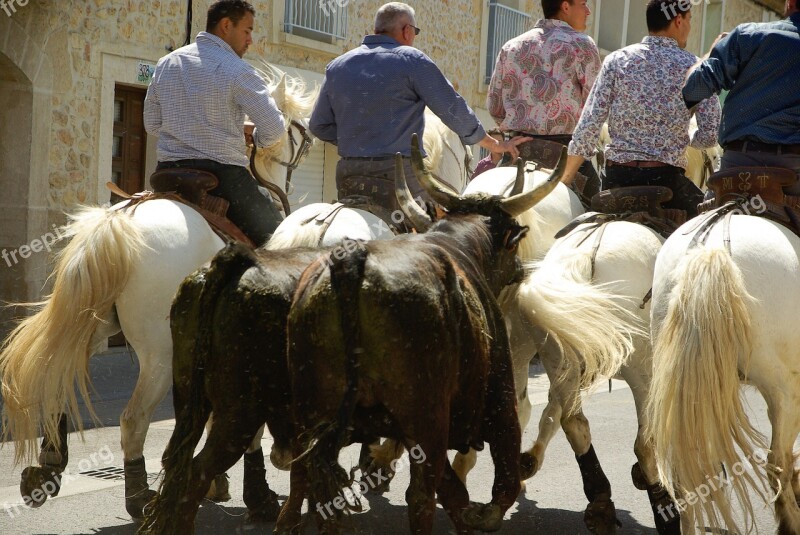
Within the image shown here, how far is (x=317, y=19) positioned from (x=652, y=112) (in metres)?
9.15

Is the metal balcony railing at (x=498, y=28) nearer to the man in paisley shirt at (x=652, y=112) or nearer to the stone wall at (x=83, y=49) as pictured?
the stone wall at (x=83, y=49)

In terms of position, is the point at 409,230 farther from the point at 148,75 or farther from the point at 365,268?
the point at 148,75

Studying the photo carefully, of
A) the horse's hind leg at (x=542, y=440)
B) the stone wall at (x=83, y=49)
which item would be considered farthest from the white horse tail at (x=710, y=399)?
the stone wall at (x=83, y=49)

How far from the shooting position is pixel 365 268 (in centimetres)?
380

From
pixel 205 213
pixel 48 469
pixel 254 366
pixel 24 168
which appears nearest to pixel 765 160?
pixel 254 366

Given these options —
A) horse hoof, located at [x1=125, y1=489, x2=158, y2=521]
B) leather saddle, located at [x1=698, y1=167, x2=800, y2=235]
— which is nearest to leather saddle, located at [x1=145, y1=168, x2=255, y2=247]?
horse hoof, located at [x1=125, y1=489, x2=158, y2=521]

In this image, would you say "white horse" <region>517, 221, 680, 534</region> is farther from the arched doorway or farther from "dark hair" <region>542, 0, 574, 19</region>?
the arched doorway

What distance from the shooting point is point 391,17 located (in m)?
6.48

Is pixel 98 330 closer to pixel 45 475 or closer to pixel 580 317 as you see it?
pixel 45 475

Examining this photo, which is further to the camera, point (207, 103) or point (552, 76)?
point (552, 76)

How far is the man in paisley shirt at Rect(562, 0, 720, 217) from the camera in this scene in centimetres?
582

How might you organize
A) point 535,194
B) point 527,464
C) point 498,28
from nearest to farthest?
1. point 535,194
2. point 527,464
3. point 498,28

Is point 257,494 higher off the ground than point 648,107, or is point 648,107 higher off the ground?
point 648,107

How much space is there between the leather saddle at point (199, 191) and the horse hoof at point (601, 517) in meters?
2.41
